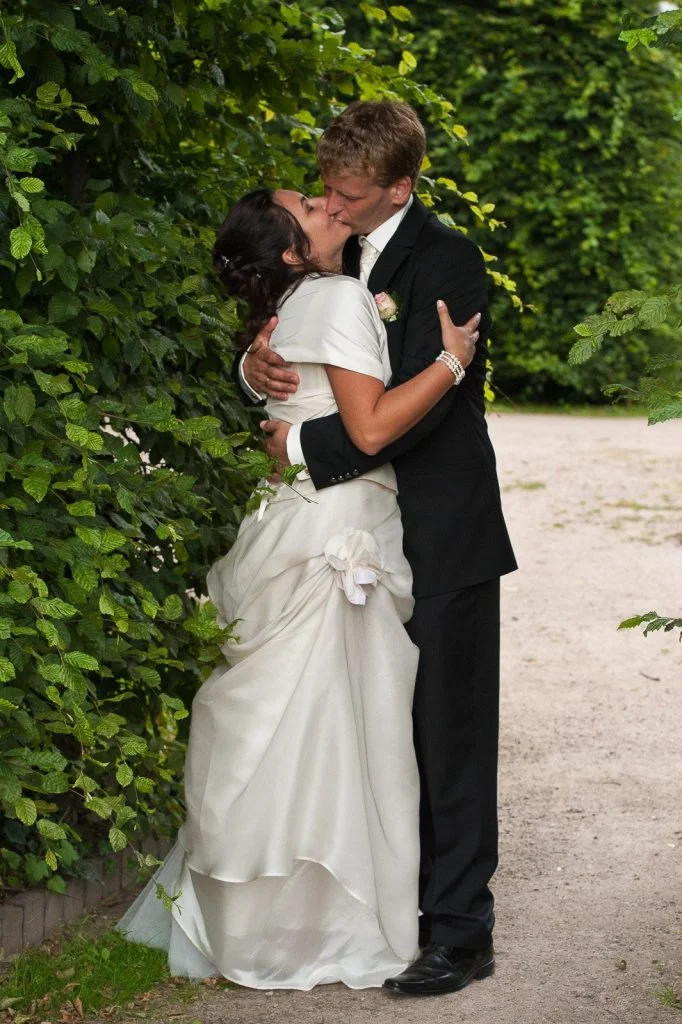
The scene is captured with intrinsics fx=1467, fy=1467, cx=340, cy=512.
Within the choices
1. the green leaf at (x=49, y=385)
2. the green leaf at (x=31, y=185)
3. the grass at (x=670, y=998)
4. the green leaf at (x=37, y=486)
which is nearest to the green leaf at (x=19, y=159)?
the green leaf at (x=31, y=185)

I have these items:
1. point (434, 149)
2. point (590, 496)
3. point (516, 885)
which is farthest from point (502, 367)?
point (516, 885)

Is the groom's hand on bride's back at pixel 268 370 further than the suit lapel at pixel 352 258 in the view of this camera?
No

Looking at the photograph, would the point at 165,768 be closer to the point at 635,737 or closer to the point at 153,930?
the point at 153,930

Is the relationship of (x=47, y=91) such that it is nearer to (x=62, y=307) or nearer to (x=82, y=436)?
(x=62, y=307)

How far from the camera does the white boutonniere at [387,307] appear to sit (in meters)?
3.54

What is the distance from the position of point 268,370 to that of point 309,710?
82 centimetres

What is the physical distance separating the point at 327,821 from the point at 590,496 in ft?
25.1

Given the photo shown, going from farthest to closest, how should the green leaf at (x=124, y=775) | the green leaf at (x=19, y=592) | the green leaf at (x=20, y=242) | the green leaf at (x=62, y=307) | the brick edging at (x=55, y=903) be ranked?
1. the brick edging at (x=55, y=903)
2. the green leaf at (x=62, y=307)
3. the green leaf at (x=124, y=775)
4. the green leaf at (x=19, y=592)
5. the green leaf at (x=20, y=242)

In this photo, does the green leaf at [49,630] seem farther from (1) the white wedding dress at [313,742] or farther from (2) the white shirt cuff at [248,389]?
(2) the white shirt cuff at [248,389]

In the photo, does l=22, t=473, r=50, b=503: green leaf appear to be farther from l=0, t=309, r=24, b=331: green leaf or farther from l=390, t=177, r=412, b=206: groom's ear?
l=390, t=177, r=412, b=206: groom's ear

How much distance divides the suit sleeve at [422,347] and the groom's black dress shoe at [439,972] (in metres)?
1.18

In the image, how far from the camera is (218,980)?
359 cm

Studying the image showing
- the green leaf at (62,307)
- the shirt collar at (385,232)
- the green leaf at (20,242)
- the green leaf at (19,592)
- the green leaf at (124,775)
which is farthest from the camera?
the shirt collar at (385,232)

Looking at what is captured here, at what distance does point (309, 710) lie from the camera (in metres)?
3.48
